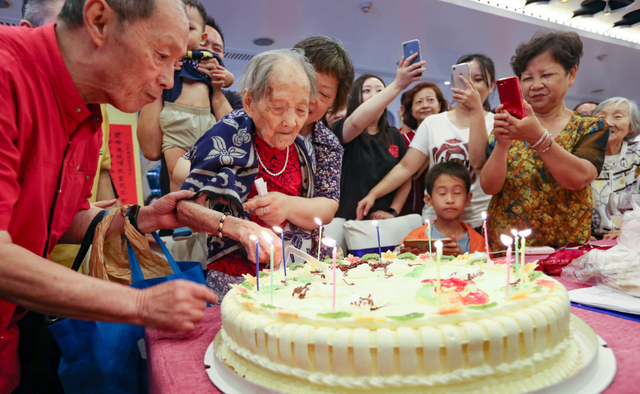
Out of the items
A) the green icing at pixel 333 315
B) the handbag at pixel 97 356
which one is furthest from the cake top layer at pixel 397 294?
the handbag at pixel 97 356

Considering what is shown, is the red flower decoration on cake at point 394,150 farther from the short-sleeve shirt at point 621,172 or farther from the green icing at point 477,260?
the short-sleeve shirt at point 621,172

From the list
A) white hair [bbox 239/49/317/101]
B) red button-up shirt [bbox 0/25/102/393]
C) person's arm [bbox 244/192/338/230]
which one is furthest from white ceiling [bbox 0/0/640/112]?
red button-up shirt [bbox 0/25/102/393]

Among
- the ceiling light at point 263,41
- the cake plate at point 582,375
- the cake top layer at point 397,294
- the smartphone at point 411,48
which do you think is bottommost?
the cake plate at point 582,375

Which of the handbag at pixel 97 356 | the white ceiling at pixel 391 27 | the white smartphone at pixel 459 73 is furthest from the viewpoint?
the white ceiling at pixel 391 27

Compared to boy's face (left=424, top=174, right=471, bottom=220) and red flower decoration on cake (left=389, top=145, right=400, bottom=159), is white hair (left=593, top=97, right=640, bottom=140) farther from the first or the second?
boy's face (left=424, top=174, right=471, bottom=220)

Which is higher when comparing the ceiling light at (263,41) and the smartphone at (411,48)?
the ceiling light at (263,41)

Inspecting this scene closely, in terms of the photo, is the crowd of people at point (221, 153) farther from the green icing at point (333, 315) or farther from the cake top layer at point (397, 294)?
the green icing at point (333, 315)

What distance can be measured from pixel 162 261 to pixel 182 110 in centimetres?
123

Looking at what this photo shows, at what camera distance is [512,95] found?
2.01m

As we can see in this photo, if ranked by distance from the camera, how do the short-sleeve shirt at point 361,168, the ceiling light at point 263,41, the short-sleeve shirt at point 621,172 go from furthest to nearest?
the ceiling light at point 263,41 → the short-sleeve shirt at point 621,172 → the short-sleeve shirt at point 361,168

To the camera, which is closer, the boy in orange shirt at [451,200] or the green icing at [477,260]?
the green icing at [477,260]

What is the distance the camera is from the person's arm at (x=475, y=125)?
8.45ft

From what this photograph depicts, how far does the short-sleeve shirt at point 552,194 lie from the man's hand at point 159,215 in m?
1.71

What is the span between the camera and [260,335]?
962mm
